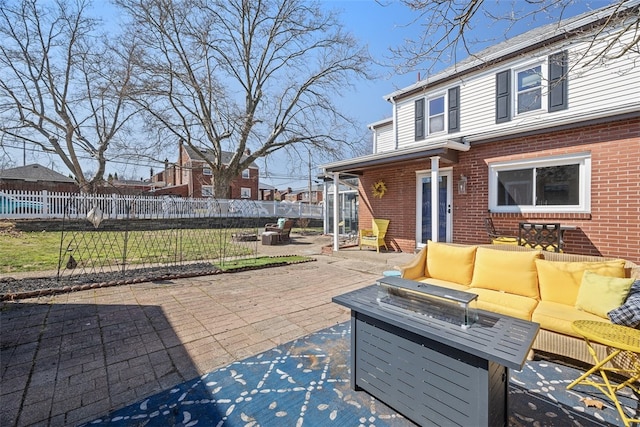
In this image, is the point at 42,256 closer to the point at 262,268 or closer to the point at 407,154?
the point at 262,268

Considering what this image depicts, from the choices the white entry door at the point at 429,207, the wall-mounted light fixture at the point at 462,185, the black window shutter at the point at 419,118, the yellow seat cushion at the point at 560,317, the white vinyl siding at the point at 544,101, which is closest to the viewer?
the yellow seat cushion at the point at 560,317

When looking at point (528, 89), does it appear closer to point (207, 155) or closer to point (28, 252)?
point (28, 252)

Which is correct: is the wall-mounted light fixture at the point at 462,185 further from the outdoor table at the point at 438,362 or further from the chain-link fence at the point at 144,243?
the chain-link fence at the point at 144,243

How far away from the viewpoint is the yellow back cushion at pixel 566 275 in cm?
304

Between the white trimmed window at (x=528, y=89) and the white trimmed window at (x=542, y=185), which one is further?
the white trimmed window at (x=528, y=89)

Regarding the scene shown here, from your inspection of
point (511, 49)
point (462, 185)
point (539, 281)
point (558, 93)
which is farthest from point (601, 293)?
point (511, 49)

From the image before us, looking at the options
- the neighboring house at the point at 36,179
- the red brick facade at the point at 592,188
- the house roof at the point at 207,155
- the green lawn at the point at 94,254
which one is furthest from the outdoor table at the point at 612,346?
the neighboring house at the point at 36,179

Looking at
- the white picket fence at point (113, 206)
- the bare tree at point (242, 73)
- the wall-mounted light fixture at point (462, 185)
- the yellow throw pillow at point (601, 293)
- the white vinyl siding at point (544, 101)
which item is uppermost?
the bare tree at point (242, 73)

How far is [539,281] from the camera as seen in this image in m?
3.42

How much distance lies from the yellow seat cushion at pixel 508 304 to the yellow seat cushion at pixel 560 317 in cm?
8

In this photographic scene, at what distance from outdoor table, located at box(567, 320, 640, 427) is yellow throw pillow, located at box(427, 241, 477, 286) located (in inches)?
59.0

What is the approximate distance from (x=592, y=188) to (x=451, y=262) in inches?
164

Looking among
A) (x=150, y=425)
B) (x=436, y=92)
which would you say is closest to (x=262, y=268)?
(x=150, y=425)

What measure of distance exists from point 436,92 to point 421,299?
9466mm
